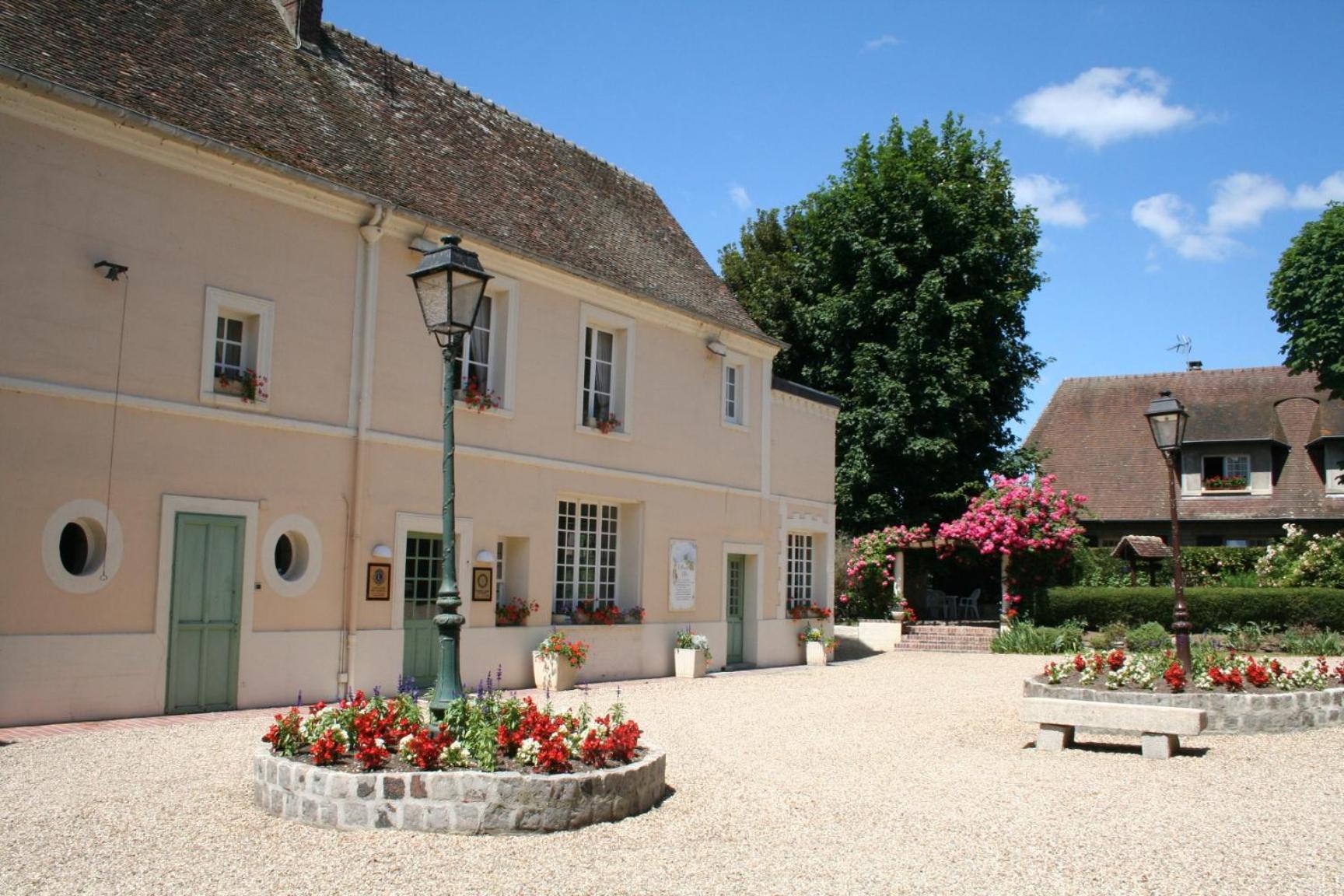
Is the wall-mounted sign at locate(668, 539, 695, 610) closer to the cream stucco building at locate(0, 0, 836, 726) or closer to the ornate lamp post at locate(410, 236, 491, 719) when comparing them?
the cream stucco building at locate(0, 0, 836, 726)

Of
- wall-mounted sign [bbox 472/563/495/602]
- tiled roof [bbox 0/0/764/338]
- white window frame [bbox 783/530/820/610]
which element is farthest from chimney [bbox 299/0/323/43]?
white window frame [bbox 783/530/820/610]

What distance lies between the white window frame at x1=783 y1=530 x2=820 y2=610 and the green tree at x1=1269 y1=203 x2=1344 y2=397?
14.1 meters

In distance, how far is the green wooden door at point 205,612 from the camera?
10.9 metres

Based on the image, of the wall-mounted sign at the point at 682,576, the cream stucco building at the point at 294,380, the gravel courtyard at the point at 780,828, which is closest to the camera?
the gravel courtyard at the point at 780,828

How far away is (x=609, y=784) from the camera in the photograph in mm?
6633

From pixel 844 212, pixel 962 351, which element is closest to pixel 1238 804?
pixel 962 351

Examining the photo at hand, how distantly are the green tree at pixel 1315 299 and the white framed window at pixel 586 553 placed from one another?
62.9 feet

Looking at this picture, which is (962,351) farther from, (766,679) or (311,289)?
(311,289)

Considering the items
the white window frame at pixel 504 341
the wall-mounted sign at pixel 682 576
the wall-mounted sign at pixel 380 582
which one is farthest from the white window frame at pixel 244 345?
the wall-mounted sign at pixel 682 576

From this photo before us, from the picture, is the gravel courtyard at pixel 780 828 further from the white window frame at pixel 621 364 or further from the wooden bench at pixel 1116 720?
the white window frame at pixel 621 364

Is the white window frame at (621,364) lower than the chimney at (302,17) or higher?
lower

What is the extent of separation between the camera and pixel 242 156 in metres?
11.4

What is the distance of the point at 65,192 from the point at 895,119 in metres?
22.6

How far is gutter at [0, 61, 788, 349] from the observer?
9930 mm
